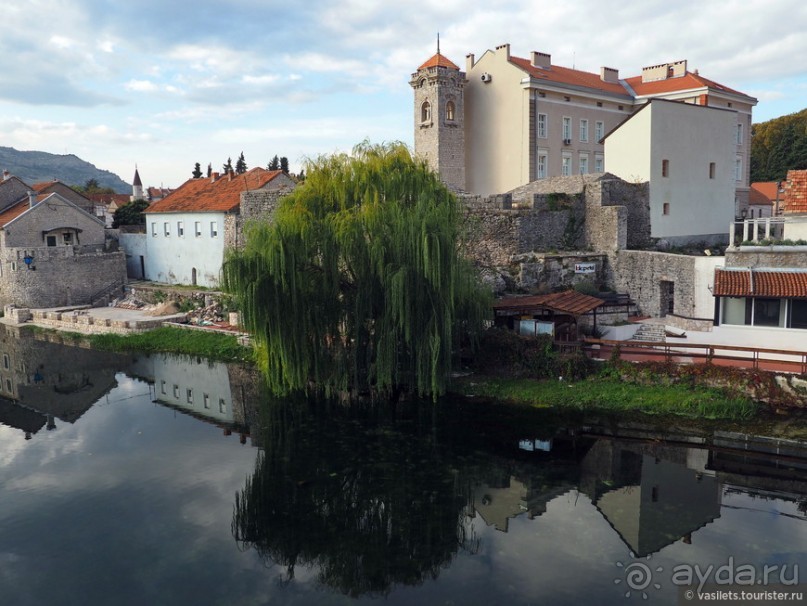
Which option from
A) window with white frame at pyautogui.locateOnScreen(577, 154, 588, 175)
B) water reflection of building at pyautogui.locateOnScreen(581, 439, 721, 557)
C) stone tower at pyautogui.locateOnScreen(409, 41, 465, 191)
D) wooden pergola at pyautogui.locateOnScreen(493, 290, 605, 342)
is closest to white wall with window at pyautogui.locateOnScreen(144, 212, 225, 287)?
stone tower at pyautogui.locateOnScreen(409, 41, 465, 191)

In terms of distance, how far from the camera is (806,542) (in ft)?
34.4

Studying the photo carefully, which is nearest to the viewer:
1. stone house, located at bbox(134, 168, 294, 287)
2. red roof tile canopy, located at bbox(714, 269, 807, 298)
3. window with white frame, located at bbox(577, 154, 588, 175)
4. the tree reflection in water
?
the tree reflection in water

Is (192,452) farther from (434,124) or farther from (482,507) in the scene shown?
(434,124)

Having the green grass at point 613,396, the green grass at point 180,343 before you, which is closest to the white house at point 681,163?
the green grass at point 613,396

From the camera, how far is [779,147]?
57.3 metres

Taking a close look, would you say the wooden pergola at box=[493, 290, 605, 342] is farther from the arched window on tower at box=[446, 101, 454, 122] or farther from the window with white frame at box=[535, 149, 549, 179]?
the arched window on tower at box=[446, 101, 454, 122]

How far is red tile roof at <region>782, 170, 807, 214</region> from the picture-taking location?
1934cm

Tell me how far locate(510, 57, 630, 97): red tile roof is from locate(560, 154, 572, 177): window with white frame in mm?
3791

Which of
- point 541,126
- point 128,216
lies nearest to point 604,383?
point 541,126

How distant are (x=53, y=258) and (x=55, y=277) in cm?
96

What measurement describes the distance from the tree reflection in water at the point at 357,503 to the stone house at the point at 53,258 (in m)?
23.0

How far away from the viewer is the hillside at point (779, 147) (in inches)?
2174

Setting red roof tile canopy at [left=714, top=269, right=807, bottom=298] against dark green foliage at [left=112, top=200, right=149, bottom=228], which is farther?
dark green foliage at [left=112, top=200, right=149, bottom=228]

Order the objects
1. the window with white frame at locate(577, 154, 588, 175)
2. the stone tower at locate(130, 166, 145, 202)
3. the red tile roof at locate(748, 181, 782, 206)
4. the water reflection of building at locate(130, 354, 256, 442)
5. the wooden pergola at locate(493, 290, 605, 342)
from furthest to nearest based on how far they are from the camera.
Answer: the stone tower at locate(130, 166, 145, 202) → the red tile roof at locate(748, 181, 782, 206) → the window with white frame at locate(577, 154, 588, 175) → the wooden pergola at locate(493, 290, 605, 342) → the water reflection of building at locate(130, 354, 256, 442)
